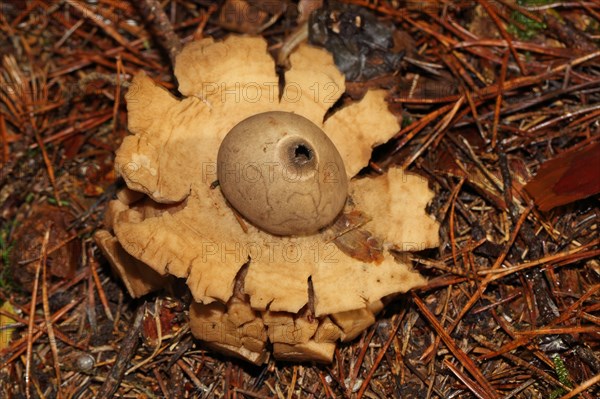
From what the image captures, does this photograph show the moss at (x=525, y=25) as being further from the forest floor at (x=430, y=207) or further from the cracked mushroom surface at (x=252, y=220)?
the cracked mushroom surface at (x=252, y=220)

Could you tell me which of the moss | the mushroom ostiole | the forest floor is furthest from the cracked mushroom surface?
the moss

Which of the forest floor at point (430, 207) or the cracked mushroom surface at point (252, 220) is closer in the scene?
the cracked mushroom surface at point (252, 220)

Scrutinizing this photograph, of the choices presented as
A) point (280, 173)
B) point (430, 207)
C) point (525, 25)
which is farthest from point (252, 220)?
point (525, 25)

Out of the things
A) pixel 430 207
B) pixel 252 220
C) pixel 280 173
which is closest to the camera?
pixel 280 173

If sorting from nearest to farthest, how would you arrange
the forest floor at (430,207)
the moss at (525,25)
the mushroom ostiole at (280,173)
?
the mushroom ostiole at (280,173) < the forest floor at (430,207) < the moss at (525,25)

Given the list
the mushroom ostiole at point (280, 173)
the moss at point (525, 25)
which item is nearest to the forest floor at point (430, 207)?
the moss at point (525, 25)

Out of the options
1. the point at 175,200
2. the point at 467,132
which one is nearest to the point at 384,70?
the point at 467,132

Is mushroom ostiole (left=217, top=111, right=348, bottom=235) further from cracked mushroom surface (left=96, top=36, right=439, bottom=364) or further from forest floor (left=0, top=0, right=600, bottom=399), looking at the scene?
forest floor (left=0, top=0, right=600, bottom=399)

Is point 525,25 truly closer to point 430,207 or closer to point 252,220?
point 430,207
